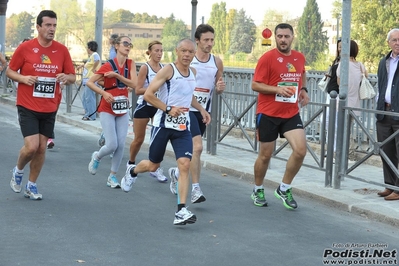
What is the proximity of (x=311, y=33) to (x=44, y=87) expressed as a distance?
118041mm

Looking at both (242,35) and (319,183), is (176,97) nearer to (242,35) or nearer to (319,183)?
(319,183)

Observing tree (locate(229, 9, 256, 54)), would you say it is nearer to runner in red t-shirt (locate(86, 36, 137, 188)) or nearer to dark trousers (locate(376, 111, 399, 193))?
runner in red t-shirt (locate(86, 36, 137, 188))

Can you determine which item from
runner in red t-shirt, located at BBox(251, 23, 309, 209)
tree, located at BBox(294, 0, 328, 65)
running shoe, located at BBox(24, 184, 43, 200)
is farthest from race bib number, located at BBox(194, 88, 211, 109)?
tree, located at BBox(294, 0, 328, 65)

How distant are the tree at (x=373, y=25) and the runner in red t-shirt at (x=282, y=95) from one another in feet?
271

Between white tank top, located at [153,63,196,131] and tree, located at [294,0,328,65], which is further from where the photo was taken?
tree, located at [294,0,328,65]

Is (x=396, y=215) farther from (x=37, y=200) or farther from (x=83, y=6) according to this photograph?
(x=83, y=6)

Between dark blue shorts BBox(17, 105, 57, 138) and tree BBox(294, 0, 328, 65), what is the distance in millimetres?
114712

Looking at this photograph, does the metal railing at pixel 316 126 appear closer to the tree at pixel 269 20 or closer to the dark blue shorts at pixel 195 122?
the dark blue shorts at pixel 195 122

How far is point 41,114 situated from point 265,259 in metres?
3.21

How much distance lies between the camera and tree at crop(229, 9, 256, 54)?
422 ft

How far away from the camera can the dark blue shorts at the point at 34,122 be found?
8.36 m

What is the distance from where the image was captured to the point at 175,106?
784cm

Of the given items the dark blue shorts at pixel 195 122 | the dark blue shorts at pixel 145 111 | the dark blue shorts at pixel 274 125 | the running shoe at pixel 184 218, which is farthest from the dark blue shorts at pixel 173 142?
the dark blue shorts at pixel 145 111

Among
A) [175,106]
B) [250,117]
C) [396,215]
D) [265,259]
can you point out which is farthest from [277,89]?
[250,117]
